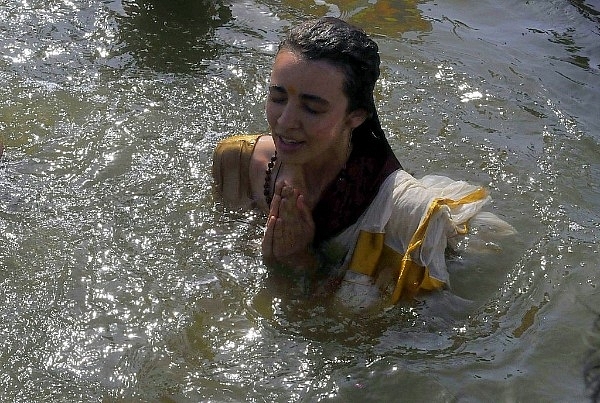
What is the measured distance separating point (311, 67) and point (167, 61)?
2.93m

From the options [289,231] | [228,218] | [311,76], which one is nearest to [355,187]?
[289,231]

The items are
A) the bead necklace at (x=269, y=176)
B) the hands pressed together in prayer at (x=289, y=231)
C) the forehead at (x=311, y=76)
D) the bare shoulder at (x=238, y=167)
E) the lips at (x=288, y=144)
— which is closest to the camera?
the forehead at (x=311, y=76)

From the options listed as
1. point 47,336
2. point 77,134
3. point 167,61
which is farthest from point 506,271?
point 167,61

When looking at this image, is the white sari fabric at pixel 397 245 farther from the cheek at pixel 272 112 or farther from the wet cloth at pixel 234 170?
the wet cloth at pixel 234 170

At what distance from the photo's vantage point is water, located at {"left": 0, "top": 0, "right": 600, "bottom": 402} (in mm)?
3168

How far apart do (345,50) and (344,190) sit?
610 mm

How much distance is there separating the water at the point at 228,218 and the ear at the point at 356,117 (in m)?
0.79

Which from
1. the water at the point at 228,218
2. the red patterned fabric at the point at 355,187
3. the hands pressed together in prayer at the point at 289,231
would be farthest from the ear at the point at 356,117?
the water at the point at 228,218

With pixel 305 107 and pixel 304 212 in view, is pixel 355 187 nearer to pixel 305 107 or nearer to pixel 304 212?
pixel 304 212

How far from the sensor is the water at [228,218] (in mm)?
3168

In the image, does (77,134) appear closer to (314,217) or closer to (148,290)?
(148,290)

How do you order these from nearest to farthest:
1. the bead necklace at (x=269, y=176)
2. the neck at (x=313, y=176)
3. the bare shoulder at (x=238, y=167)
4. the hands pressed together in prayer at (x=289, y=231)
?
the hands pressed together in prayer at (x=289, y=231), the neck at (x=313, y=176), the bead necklace at (x=269, y=176), the bare shoulder at (x=238, y=167)

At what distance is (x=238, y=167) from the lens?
3.79 meters

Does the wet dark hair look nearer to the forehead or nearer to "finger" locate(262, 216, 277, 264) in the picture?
the forehead
